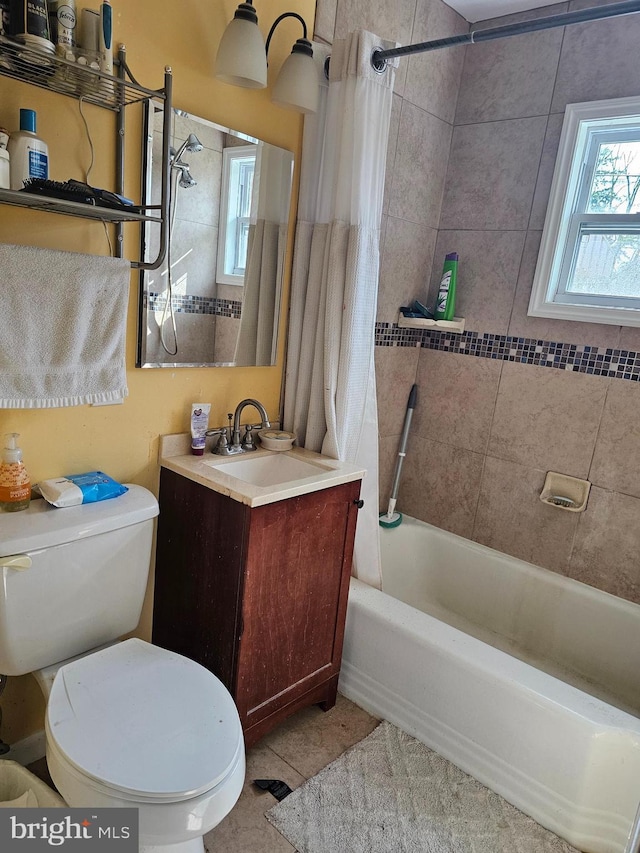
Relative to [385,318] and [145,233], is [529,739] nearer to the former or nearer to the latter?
[385,318]

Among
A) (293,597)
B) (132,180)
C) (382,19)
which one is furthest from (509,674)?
(382,19)

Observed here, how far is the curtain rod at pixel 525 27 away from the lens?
135cm

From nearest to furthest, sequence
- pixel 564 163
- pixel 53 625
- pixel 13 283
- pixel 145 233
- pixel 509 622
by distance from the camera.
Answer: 1. pixel 13 283
2. pixel 53 625
3. pixel 145 233
4. pixel 564 163
5. pixel 509 622

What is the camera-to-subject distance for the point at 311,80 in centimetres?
172

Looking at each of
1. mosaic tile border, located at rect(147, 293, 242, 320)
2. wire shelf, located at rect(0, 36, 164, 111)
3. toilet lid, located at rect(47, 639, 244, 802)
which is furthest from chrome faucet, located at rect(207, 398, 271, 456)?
wire shelf, located at rect(0, 36, 164, 111)

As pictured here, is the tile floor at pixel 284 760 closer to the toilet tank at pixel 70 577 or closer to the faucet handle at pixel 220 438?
the toilet tank at pixel 70 577

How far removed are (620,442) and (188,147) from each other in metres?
1.79

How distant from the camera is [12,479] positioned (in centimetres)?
137

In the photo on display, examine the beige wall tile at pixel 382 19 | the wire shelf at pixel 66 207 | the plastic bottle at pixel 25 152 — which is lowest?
the wire shelf at pixel 66 207

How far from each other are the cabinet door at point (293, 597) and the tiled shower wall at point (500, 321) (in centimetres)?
90

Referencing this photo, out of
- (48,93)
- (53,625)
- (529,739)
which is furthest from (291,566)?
(48,93)

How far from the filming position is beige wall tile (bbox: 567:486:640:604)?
83.0 inches

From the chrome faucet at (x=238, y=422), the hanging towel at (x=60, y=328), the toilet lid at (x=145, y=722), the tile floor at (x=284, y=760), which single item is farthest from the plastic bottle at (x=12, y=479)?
the tile floor at (x=284, y=760)

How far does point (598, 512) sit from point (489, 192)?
1.37 meters
